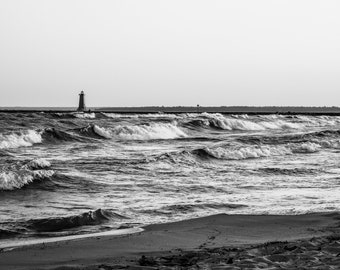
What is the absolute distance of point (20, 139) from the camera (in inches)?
907

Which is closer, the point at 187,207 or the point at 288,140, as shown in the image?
the point at 187,207

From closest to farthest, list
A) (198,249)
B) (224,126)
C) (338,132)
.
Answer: (198,249), (338,132), (224,126)

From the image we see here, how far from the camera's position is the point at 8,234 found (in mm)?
7492

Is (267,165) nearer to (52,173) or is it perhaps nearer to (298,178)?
(298,178)

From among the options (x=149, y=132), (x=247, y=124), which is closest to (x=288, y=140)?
(x=149, y=132)

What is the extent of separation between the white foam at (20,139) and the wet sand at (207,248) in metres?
15.0

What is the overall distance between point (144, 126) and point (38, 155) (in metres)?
13.6

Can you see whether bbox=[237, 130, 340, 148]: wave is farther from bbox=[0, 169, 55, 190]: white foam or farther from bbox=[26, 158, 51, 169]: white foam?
bbox=[0, 169, 55, 190]: white foam

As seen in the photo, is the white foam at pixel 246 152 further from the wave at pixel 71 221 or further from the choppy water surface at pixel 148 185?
the wave at pixel 71 221

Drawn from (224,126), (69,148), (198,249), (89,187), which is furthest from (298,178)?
(224,126)

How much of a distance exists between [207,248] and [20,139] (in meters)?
17.5

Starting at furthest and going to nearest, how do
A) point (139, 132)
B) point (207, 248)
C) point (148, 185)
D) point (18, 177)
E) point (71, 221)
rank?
1. point (139, 132)
2. point (148, 185)
3. point (18, 177)
4. point (71, 221)
5. point (207, 248)

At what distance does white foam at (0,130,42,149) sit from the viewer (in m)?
22.2

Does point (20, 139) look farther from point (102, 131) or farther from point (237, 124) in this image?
point (237, 124)
